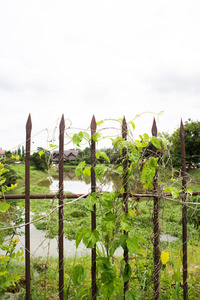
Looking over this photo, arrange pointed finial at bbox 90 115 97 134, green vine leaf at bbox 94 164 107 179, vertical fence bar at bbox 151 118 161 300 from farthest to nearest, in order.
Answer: vertical fence bar at bbox 151 118 161 300 < pointed finial at bbox 90 115 97 134 < green vine leaf at bbox 94 164 107 179

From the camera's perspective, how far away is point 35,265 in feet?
10.1

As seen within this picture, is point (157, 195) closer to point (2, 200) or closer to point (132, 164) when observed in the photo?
point (132, 164)

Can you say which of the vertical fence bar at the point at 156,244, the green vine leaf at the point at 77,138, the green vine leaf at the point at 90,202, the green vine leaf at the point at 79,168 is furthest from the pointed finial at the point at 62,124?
the vertical fence bar at the point at 156,244

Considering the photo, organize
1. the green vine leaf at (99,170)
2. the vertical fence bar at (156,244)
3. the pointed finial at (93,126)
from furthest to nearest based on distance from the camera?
1. the vertical fence bar at (156,244)
2. the pointed finial at (93,126)
3. the green vine leaf at (99,170)

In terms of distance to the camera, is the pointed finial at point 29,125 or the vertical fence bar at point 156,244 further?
the vertical fence bar at point 156,244

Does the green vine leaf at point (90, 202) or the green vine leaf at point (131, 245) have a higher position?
the green vine leaf at point (90, 202)

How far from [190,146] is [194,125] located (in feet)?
5.00

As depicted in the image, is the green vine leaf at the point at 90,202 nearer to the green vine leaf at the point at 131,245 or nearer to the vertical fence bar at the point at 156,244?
the green vine leaf at the point at 131,245

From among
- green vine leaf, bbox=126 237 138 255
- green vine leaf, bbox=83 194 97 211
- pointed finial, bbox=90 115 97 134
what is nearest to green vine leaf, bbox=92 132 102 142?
pointed finial, bbox=90 115 97 134

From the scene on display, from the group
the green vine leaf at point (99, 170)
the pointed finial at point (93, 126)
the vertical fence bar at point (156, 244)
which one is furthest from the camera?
the vertical fence bar at point (156, 244)

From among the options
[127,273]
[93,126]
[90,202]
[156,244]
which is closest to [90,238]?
[90,202]

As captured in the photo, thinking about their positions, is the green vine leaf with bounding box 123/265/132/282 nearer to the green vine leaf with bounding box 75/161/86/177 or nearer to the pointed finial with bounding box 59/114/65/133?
the green vine leaf with bounding box 75/161/86/177

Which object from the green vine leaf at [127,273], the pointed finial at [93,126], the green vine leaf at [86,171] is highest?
the pointed finial at [93,126]

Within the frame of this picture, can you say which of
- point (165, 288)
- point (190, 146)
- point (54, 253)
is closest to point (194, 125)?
point (190, 146)
